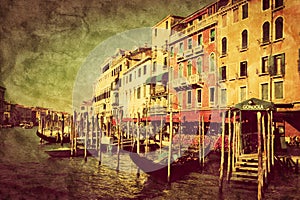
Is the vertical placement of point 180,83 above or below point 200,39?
below

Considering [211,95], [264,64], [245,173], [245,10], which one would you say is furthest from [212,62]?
[245,173]

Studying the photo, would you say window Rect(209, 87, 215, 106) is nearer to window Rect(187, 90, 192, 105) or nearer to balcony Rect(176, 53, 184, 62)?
window Rect(187, 90, 192, 105)

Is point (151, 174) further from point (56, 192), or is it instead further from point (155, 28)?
point (155, 28)

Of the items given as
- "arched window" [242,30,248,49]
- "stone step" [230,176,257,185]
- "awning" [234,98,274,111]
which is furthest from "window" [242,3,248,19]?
"stone step" [230,176,257,185]

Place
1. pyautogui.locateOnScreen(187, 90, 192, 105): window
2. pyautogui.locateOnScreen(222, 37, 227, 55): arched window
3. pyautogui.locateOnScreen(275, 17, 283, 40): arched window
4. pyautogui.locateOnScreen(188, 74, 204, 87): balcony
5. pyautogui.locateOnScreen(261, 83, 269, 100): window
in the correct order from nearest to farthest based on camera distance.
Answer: pyautogui.locateOnScreen(275, 17, 283, 40): arched window → pyautogui.locateOnScreen(261, 83, 269, 100): window → pyautogui.locateOnScreen(222, 37, 227, 55): arched window → pyautogui.locateOnScreen(188, 74, 204, 87): balcony → pyautogui.locateOnScreen(187, 90, 192, 105): window

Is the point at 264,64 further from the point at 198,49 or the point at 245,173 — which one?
the point at 245,173

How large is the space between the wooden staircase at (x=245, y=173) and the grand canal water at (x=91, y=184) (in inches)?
8.6

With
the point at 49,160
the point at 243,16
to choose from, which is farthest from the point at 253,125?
the point at 49,160

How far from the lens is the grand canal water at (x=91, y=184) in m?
5.86

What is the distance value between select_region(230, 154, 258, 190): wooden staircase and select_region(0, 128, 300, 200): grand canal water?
219mm

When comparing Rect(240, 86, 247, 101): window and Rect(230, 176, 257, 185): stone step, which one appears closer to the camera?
Rect(240, 86, 247, 101): window

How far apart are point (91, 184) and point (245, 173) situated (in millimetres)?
3027

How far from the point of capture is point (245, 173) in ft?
19.8

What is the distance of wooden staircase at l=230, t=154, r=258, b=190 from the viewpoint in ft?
19.4
